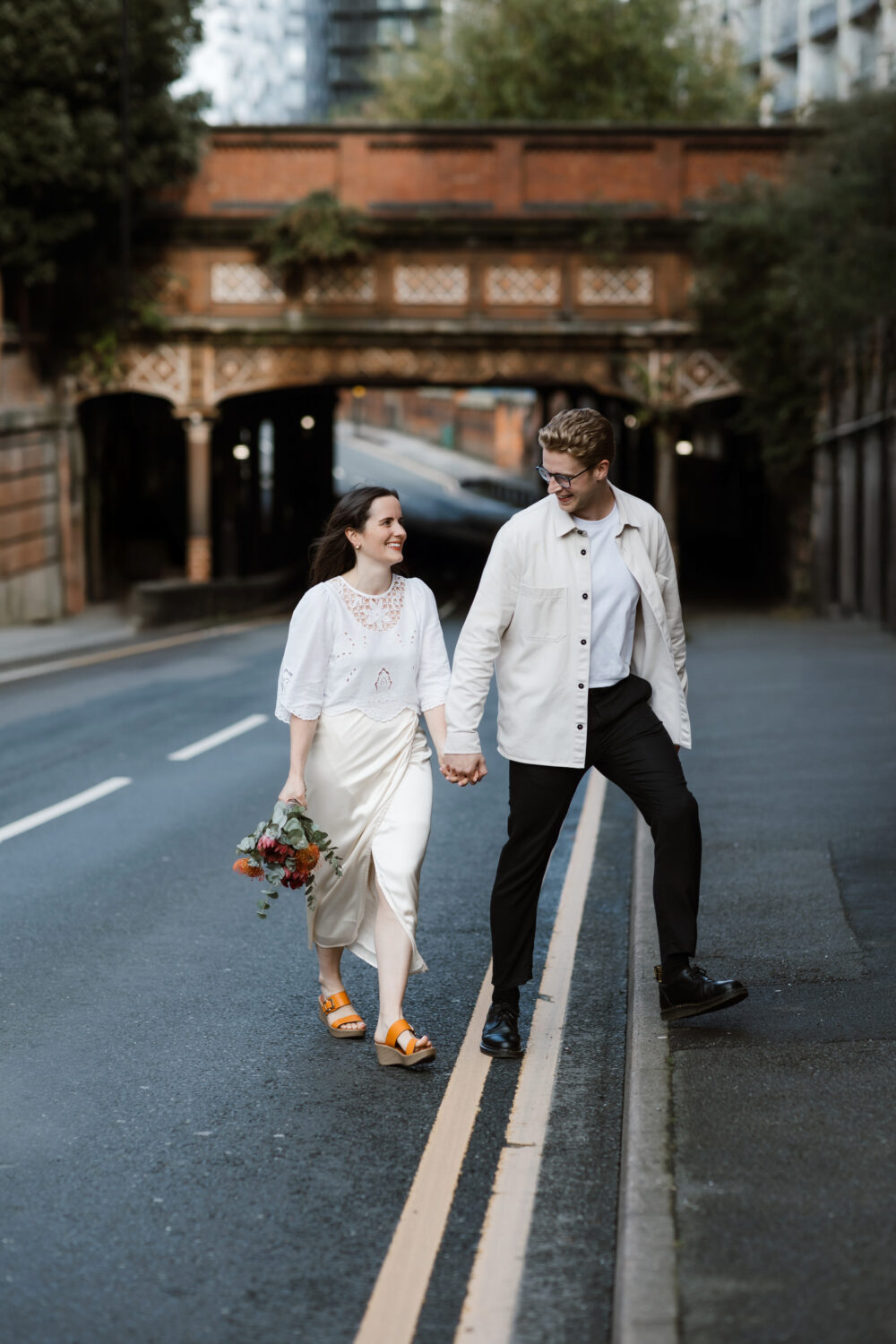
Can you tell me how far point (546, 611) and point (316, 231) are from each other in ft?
83.4

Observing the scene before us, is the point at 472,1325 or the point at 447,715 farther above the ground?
the point at 447,715

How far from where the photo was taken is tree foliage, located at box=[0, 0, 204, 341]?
26.4 metres

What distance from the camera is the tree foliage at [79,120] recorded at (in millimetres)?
26391

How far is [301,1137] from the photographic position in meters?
4.57

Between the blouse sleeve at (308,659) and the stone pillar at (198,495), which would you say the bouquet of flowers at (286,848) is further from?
the stone pillar at (198,495)

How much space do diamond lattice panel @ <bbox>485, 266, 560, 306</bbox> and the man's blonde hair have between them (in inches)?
1015

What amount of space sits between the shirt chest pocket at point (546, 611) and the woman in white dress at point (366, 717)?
0.38m

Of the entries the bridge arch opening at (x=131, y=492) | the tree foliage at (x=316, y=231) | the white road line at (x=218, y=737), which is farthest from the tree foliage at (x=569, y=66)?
the white road line at (x=218, y=737)

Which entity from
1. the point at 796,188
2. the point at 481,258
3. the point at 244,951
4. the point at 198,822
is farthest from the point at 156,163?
the point at 244,951

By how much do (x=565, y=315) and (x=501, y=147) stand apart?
3223 mm

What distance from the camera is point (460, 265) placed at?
30.1m

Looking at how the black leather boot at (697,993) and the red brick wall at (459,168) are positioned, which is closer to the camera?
the black leather boot at (697,993)

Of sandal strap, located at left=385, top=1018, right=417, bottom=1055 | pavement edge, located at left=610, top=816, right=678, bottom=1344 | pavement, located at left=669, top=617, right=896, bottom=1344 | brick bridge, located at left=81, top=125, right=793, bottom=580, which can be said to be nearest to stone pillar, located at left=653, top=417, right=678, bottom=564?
brick bridge, located at left=81, top=125, right=793, bottom=580

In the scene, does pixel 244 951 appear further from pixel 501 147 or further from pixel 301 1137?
pixel 501 147
